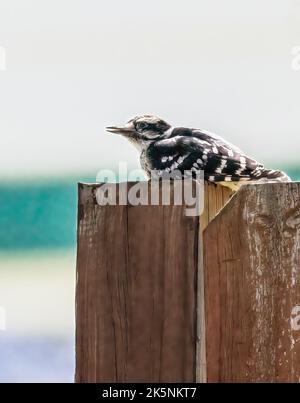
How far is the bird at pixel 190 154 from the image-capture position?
5.16m

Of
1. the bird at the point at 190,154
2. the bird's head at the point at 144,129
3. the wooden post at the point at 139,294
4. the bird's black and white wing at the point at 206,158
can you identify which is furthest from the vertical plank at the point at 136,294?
the bird's head at the point at 144,129

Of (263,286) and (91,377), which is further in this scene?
(91,377)

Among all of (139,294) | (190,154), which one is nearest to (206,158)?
(190,154)

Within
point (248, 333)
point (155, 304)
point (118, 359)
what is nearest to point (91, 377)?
point (118, 359)

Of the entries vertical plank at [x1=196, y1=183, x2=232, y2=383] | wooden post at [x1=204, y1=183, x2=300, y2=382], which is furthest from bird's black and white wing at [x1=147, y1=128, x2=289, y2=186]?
wooden post at [x1=204, y1=183, x2=300, y2=382]

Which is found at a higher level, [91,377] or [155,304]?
[155,304]

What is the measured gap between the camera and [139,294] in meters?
2.84

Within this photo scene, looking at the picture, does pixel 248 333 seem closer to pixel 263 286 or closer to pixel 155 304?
pixel 263 286

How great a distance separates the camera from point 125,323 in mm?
2857

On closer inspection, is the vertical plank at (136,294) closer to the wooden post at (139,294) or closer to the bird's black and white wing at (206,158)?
the wooden post at (139,294)

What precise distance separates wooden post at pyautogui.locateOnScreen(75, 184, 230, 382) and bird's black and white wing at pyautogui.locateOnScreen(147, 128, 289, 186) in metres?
2.08

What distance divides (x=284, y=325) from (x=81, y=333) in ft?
2.44

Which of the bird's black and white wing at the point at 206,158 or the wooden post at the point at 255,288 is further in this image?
the bird's black and white wing at the point at 206,158

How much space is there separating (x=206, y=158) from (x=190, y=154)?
6.5 inches
